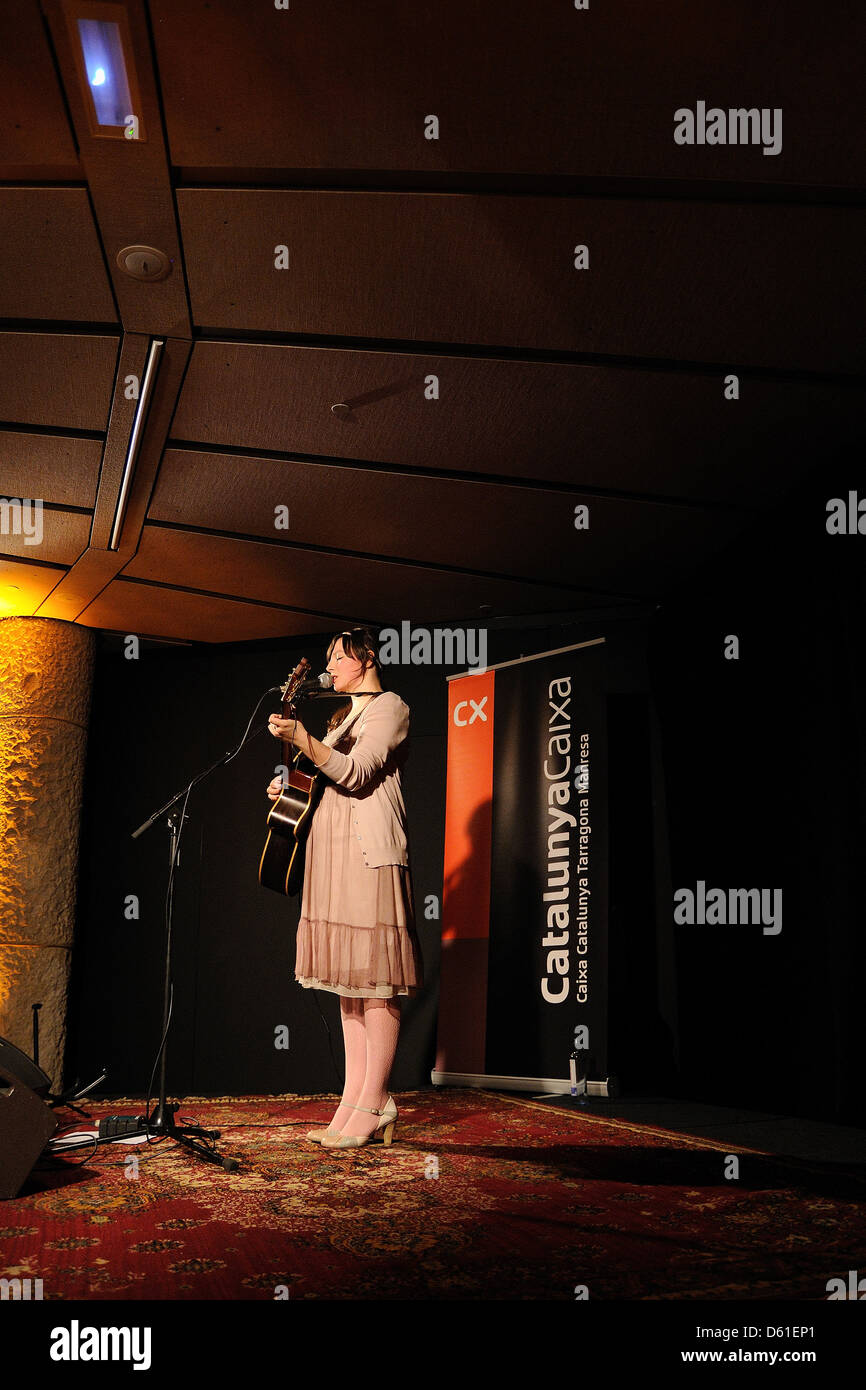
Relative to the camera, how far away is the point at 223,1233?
2064mm

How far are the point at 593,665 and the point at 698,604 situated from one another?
659 mm

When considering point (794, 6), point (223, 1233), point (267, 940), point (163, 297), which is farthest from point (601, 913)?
point (794, 6)

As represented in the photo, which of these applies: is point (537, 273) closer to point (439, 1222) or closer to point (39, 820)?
point (439, 1222)

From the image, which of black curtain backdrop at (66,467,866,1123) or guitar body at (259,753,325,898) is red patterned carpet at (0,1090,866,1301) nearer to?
guitar body at (259,753,325,898)

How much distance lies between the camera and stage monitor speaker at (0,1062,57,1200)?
2414 millimetres

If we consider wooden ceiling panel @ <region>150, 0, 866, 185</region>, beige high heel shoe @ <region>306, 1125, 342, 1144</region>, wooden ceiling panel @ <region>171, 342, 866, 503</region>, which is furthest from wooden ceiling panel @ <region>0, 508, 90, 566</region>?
beige high heel shoe @ <region>306, 1125, 342, 1144</region>

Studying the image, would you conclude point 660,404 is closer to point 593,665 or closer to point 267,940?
point 593,665

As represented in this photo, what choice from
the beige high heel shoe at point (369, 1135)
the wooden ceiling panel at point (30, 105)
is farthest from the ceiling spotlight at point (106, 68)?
the beige high heel shoe at point (369, 1135)

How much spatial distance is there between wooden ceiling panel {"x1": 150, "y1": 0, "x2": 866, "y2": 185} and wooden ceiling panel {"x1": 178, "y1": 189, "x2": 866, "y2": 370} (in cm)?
14

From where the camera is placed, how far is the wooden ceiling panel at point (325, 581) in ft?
16.6

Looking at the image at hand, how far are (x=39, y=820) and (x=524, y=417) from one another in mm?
3847

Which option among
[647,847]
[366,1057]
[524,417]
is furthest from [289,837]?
Answer: [647,847]

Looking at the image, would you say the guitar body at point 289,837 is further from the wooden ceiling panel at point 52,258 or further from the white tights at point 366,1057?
the wooden ceiling panel at point 52,258

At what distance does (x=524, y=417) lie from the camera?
3.79 meters
